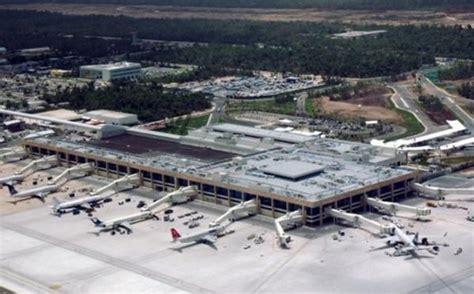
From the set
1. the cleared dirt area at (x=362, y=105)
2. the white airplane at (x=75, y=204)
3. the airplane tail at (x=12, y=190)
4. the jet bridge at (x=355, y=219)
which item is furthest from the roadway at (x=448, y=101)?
the airplane tail at (x=12, y=190)

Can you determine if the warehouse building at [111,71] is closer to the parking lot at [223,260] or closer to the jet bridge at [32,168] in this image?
the jet bridge at [32,168]

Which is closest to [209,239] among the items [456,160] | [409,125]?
[456,160]

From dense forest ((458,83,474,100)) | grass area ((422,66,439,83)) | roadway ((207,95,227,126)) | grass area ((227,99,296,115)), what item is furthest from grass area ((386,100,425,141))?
grass area ((422,66,439,83))

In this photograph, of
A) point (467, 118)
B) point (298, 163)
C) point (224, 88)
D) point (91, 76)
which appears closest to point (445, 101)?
point (467, 118)

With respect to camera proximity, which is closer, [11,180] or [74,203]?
[74,203]

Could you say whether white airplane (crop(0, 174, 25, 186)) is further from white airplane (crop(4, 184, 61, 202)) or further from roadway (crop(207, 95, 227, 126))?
roadway (crop(207, 95, 227, 126))

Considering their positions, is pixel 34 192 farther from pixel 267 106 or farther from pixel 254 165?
pixel 267 106
